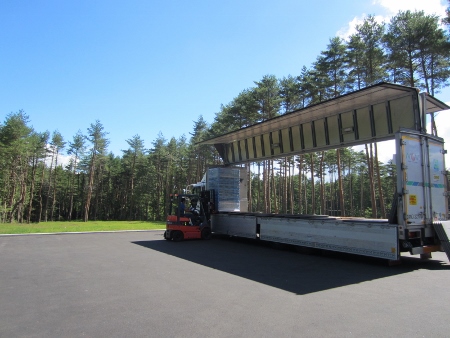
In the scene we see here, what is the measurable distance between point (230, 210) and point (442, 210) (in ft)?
36.2

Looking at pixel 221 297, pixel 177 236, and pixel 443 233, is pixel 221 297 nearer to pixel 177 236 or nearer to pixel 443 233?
pixel 443 233

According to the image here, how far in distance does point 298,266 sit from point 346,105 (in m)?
6.63

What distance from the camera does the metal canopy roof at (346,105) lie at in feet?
33.1

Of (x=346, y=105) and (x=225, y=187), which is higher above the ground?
(x=346, y=105)

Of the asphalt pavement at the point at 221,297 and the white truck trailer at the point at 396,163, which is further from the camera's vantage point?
the white truck trailer at the point at 396,163

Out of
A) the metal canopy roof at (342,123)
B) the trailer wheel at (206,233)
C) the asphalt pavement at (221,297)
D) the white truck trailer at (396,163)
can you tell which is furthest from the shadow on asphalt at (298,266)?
the metal canopy roof at (342,123)

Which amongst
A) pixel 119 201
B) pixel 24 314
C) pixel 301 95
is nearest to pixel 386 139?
pixel 24 314

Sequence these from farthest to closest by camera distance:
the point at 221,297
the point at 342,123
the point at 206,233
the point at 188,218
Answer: the point at 206,233 < the point at 188,218 < the point at 342,123 < the point at 221,297

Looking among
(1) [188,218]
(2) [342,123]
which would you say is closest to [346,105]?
(2) [342,123]

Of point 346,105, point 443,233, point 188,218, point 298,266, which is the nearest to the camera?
point 443,233

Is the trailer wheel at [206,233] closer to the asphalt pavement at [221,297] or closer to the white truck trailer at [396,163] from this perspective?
the white truck trailer at [396,163]

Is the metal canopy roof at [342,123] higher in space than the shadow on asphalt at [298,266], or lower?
higher

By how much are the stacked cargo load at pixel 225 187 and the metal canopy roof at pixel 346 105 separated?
338 centimetres

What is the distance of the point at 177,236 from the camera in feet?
51.9
